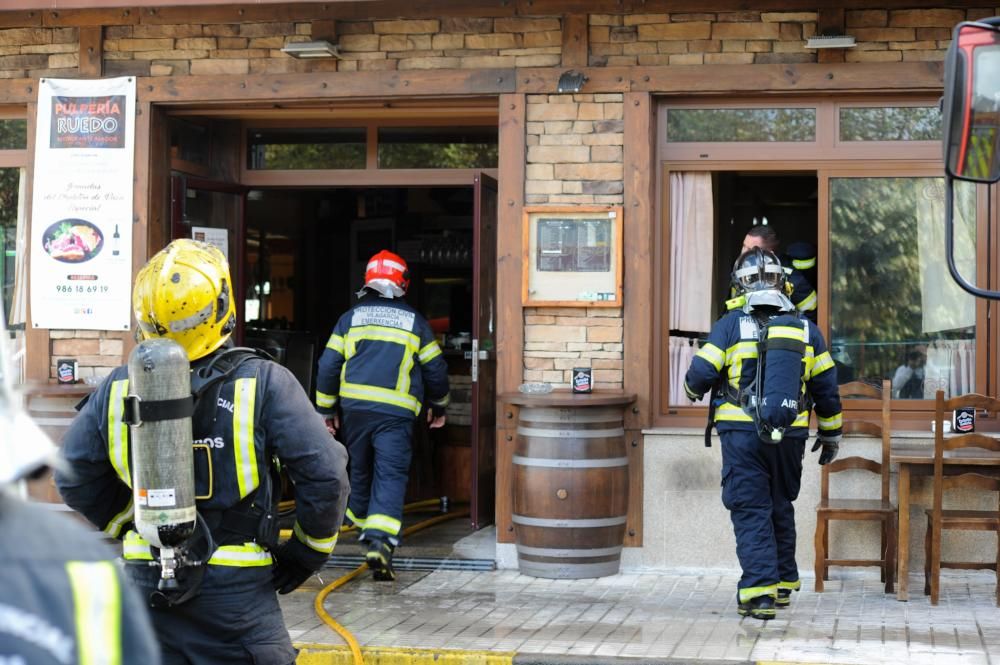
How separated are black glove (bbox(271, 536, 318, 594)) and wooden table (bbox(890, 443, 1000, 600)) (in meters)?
4.64

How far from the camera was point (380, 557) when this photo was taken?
7.93 m

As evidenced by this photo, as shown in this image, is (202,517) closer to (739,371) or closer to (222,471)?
(222,471)

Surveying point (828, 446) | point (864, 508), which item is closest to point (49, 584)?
point (828, 446)

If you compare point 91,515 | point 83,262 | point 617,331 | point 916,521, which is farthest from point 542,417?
point 91,515

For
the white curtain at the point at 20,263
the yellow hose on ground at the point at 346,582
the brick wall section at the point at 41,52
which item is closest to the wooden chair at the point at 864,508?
the yellow hose on ground at the point at 346,582

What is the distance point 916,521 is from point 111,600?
7189 mm

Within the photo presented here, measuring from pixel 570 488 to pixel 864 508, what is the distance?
172cm

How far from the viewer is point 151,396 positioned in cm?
332

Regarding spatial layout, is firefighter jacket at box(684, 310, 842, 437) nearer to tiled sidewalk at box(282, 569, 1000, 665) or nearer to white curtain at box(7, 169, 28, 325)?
tiled sidewalk at box(282, 569, 1000, 665)

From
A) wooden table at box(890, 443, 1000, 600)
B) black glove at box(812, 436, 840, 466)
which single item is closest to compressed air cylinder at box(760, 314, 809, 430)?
black glove at box(812, 436, 840, 466)

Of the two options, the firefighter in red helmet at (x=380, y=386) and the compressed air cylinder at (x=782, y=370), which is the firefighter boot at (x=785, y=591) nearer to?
the compressed air cylinder at (x=782, y=370)

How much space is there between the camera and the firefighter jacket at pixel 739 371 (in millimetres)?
6914

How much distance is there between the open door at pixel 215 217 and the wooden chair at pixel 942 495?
515 cm

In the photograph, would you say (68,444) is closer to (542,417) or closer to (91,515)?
(91,515)
